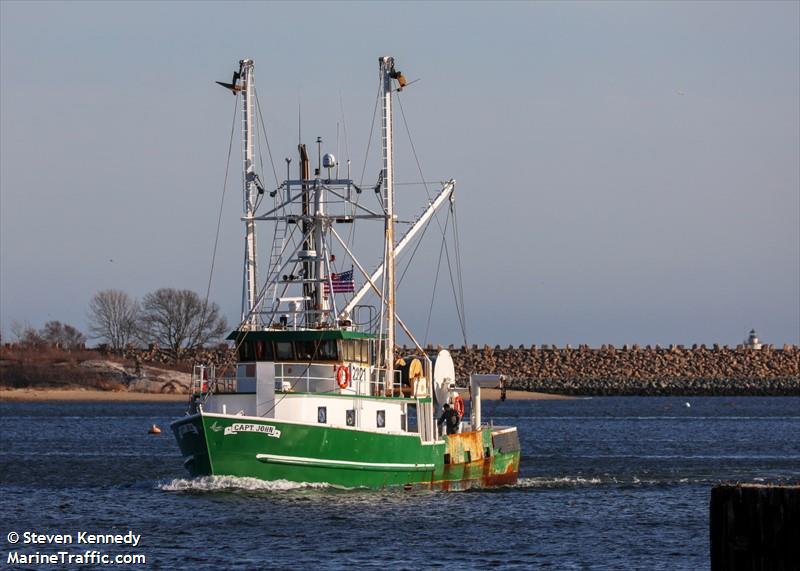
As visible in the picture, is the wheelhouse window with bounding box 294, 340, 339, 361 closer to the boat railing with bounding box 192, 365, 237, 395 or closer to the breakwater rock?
the boat railing with bounding box 192, 365, 237, 395

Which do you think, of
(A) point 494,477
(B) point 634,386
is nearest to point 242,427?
(A) point 494,477

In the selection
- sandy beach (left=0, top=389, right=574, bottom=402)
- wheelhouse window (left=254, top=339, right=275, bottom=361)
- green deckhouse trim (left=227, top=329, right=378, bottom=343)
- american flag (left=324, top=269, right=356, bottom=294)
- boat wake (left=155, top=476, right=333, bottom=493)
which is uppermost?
american flag (left=324, top=269, right=356, bottom=294)

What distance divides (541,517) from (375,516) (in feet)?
15.4

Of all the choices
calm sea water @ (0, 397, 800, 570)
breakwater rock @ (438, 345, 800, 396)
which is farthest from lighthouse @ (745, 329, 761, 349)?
calm sea water @ (0, 397, 800, 570)

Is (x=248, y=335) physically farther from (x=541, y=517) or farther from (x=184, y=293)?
(x=184, y=293)

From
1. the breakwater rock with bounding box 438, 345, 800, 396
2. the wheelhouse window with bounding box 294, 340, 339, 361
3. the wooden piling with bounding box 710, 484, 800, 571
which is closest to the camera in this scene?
the wooden piling with bounding box 710, 484, 800, 571

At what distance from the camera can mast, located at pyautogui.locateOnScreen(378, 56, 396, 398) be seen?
4600 centimetres

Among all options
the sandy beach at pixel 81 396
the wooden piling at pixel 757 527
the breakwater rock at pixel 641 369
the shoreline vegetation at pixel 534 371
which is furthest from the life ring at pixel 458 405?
the breakwater rock at pixel 641 369

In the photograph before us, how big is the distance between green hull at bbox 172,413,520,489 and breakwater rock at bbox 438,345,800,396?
433 feet

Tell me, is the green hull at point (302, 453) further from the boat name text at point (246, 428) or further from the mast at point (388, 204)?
the mast at point (388, 204)

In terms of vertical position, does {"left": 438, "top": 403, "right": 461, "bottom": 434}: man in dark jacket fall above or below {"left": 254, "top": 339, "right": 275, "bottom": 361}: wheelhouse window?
below

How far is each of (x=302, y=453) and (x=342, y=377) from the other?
2597 mm

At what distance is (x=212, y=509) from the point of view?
3975 centimetres

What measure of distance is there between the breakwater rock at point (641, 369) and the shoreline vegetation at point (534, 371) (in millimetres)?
112
